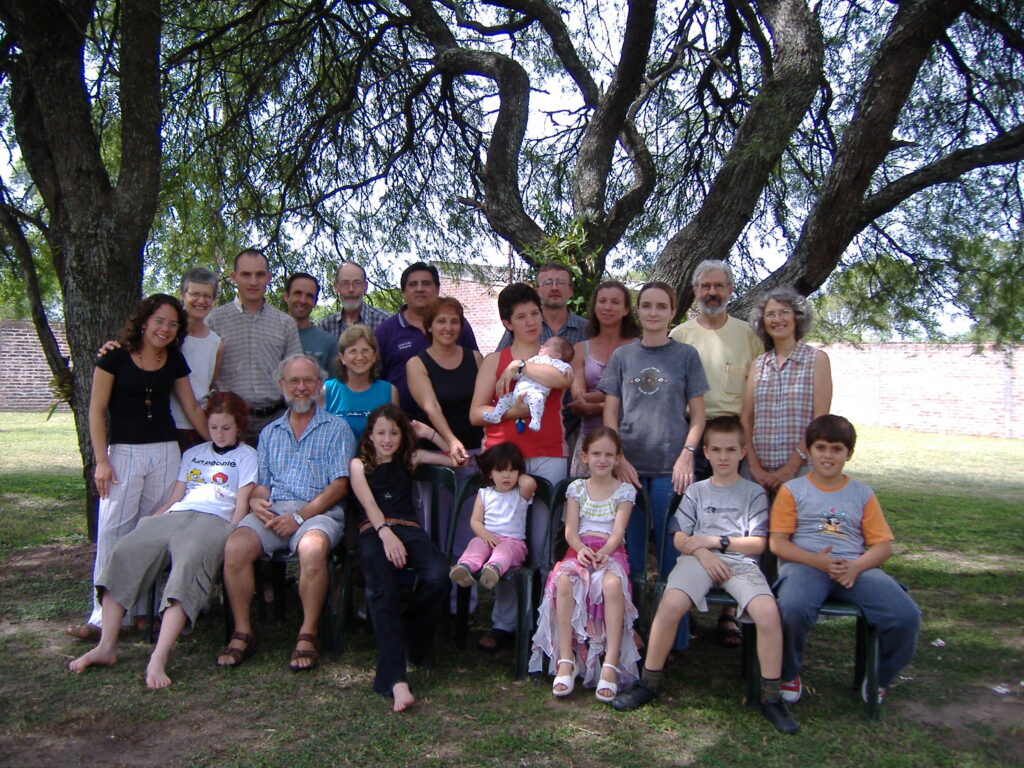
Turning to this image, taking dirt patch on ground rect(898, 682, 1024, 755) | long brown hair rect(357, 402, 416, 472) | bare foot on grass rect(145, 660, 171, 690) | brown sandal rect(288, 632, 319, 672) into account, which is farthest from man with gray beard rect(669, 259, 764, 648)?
bare foot on grass rect(145, 660, 171, 690)

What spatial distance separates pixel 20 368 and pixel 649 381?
22.4 metres

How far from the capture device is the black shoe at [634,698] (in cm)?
334

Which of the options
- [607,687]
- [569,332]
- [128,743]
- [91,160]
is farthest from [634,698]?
[91,160]

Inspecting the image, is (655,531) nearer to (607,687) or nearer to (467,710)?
(607,687)

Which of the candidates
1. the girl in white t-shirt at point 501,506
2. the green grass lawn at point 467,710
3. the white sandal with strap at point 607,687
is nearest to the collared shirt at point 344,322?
the girl in white t-shirt at point 501,506

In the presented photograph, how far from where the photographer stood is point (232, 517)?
4.08m

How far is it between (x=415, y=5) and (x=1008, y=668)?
6550 mm

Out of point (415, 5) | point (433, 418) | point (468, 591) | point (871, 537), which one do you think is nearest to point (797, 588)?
point (871, 537)

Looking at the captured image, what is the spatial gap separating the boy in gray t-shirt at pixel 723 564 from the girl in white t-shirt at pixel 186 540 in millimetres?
1907

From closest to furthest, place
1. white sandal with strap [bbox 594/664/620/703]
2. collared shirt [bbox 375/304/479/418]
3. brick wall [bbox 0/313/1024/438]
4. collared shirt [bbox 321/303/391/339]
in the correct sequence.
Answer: white sandal with strap [bbox 594/664/620/703], collared shirt [bbox 375/304/479/418], collared shirt [bbox 321/303/391/339], brick wall [bbox 0/313/1024/438]

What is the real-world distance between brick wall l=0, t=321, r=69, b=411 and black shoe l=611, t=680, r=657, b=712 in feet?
70.7

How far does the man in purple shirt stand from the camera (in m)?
4.81

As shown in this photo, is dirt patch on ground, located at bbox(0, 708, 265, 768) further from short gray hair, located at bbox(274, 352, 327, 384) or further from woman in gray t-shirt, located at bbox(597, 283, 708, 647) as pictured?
woman in gray t-shirt, located at bbox(597, 283, 708, 647)

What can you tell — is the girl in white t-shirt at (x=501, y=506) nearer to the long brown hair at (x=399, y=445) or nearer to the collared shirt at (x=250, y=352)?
the long brown hair at (x=399, y=445)
